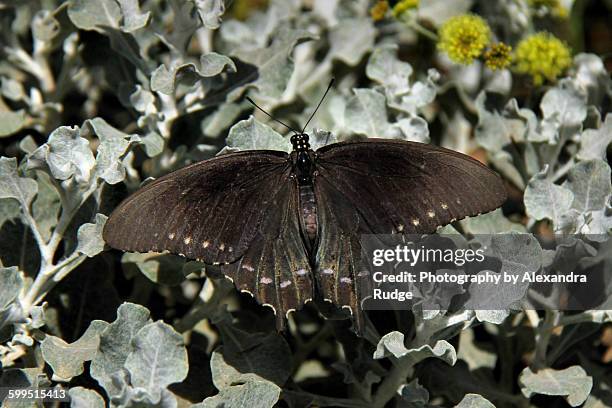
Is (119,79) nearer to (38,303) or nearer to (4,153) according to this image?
(4,153)

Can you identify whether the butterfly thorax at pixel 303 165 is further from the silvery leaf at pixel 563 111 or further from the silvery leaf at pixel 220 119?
the silvery leaf at pixel 563 111

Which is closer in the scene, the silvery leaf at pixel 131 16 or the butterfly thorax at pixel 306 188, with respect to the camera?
the butterfly thorax at pixel 306 188

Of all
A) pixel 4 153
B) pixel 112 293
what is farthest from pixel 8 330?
pixel 4 153

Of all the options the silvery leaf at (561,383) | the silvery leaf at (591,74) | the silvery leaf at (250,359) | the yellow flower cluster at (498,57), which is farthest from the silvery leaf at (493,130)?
the silvery leaf at (250,359)

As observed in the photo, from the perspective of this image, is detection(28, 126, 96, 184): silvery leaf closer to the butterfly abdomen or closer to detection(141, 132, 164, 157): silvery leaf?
detection(141, 132, 164, 157): silvery leaf

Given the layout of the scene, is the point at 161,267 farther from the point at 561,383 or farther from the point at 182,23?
the point at 561,383

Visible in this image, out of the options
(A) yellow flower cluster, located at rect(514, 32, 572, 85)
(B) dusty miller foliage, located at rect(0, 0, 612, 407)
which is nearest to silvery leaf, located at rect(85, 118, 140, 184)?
(B) dusty miller foliage, located at rect(0, 0, 612, 407)

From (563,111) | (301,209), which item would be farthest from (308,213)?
(563,111)
